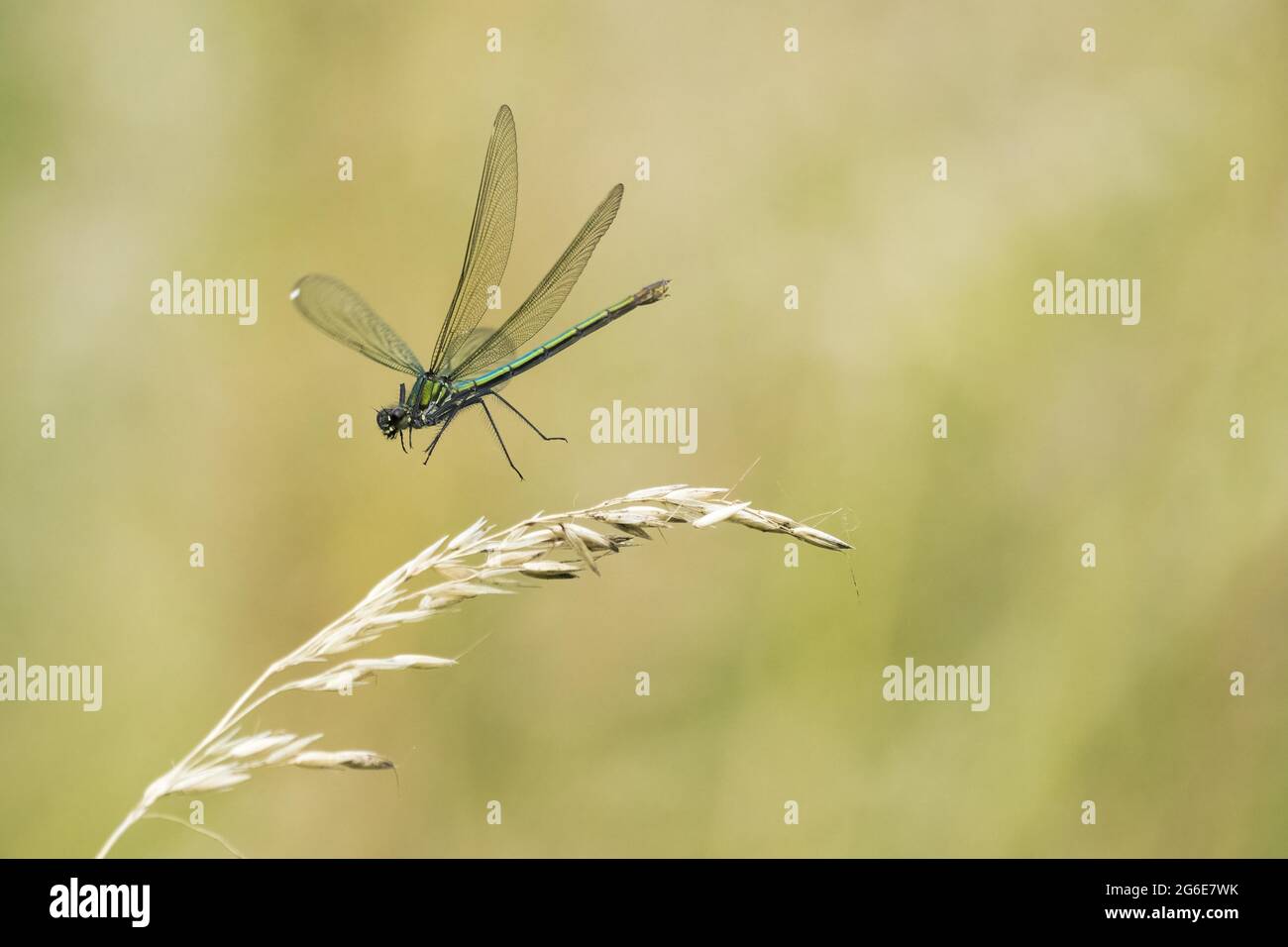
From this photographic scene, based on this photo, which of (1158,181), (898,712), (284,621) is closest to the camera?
(898,712)

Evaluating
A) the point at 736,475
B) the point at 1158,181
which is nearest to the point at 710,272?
the point at 736,475

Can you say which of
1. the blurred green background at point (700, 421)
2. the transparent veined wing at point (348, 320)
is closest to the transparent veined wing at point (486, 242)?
the transparent veined wing at point (348, 320)

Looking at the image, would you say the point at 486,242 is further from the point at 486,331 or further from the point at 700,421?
the point at 700,421

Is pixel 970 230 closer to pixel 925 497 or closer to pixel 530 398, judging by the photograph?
pixel 925 497

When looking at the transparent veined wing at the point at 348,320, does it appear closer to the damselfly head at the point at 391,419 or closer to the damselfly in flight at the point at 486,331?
the damselfly in flight at the point at 486,331

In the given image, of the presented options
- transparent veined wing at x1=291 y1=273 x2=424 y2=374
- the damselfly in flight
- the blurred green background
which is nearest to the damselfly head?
the damselfly in flight

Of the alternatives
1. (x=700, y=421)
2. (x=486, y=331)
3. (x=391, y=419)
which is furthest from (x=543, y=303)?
(x=700, y=421)

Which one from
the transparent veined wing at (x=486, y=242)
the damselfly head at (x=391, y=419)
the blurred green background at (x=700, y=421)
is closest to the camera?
the transparent veined wing at (x=486, y=242)
